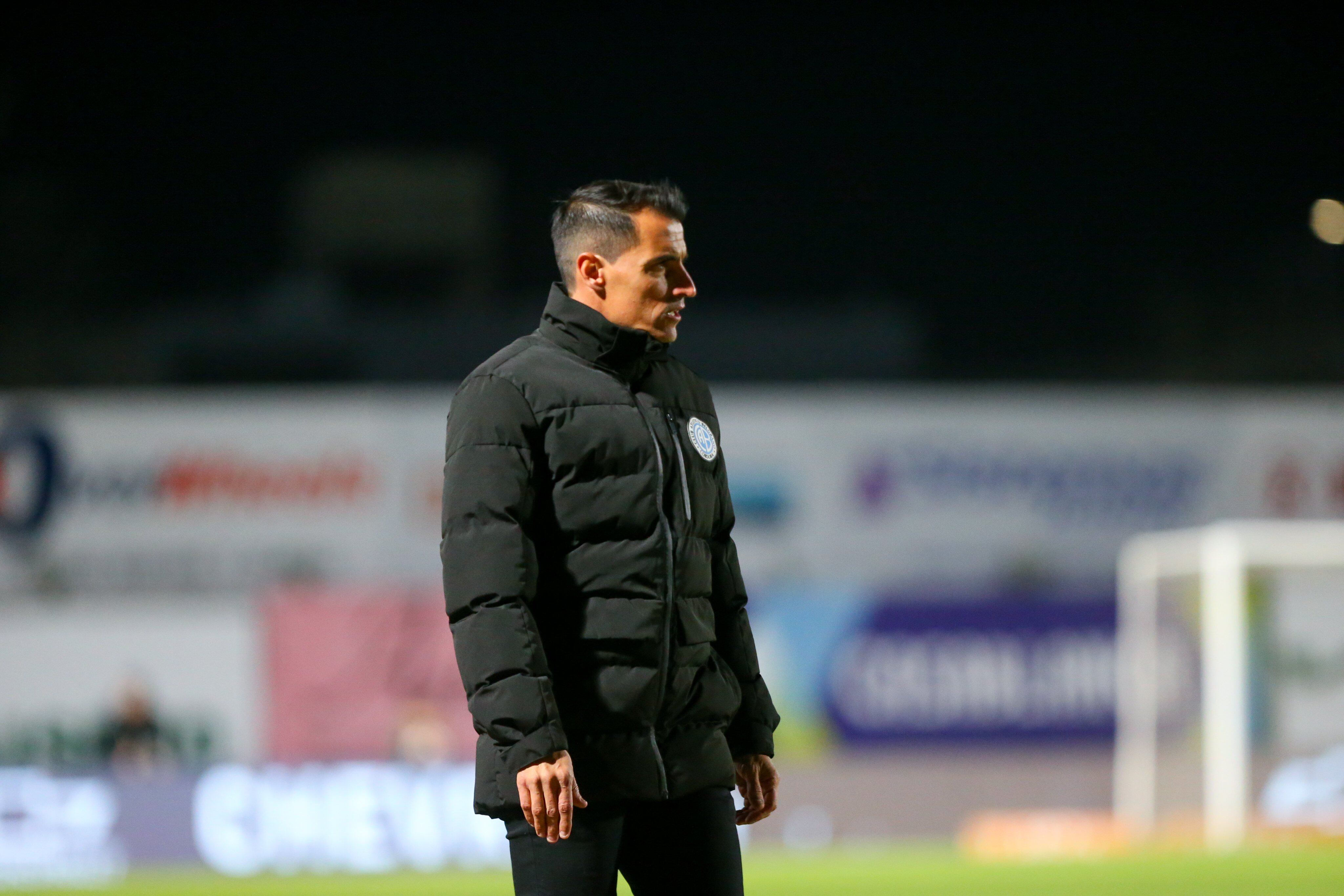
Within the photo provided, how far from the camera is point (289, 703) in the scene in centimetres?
1233

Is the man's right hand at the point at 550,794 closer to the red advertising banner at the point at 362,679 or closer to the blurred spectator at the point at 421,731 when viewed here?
A: the red advertising banner at the point at 362,679

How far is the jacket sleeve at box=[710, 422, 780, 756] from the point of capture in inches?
107

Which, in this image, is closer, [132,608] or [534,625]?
[534,625]

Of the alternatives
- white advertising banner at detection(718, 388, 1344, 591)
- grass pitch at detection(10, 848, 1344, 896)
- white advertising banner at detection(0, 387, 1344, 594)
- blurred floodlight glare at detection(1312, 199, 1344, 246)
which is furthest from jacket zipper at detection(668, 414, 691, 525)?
blurred floodlight glare at detection(1312, 199, 1344, 246)

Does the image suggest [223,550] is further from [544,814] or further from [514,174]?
[544,814]

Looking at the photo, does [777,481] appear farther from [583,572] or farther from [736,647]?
[583,572]

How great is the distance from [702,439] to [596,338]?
0.71ft

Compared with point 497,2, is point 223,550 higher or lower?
lower

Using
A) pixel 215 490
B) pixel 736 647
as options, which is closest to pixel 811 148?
pixel 215 490

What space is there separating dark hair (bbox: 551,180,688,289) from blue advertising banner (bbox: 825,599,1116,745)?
10.3 metres

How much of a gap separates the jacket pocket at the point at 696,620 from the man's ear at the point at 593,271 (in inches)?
18.1

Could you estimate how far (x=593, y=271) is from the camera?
259 cm

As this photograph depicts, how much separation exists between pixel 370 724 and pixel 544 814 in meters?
10.2

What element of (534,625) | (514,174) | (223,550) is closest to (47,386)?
(223,550)
